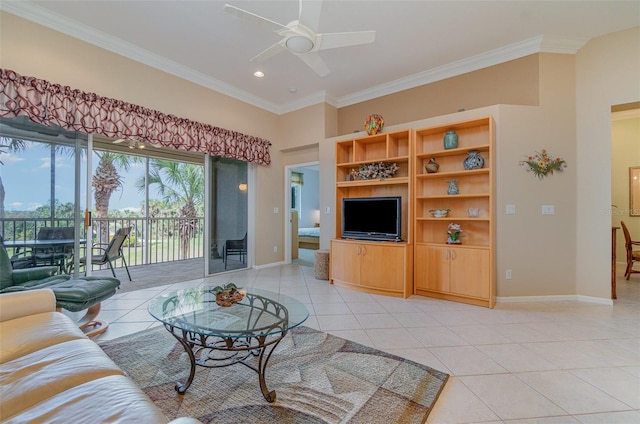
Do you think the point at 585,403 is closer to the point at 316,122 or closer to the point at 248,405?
the point at 248,405

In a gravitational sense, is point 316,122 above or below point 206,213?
above

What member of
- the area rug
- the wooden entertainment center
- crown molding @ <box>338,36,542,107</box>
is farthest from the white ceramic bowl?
the area rug

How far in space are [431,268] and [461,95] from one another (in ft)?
8.78

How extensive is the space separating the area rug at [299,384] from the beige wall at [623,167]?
6077 millimetres

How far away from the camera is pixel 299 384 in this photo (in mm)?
1831

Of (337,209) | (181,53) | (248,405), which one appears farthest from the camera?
(337,209)

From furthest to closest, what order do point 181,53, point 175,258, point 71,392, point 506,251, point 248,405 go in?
1. point 175,258
2. point 181,53
3. point 506,251
4. point 248,405
5. point 71,392

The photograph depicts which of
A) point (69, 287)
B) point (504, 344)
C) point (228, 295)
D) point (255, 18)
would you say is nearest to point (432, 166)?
point (504, 344)

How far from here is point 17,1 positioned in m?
2.89

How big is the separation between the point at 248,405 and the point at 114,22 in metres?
4.25

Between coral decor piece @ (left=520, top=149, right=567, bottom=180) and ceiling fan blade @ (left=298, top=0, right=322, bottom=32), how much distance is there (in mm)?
3080

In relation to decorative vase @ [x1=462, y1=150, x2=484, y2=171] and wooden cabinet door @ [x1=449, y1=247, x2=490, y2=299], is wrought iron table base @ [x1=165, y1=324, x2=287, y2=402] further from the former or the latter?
decorative vase @ [x1=462, y1=150, x2=484, y2=171]

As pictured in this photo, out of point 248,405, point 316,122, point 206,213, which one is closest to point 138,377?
point 248,405

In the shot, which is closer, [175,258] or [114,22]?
[114,22]
